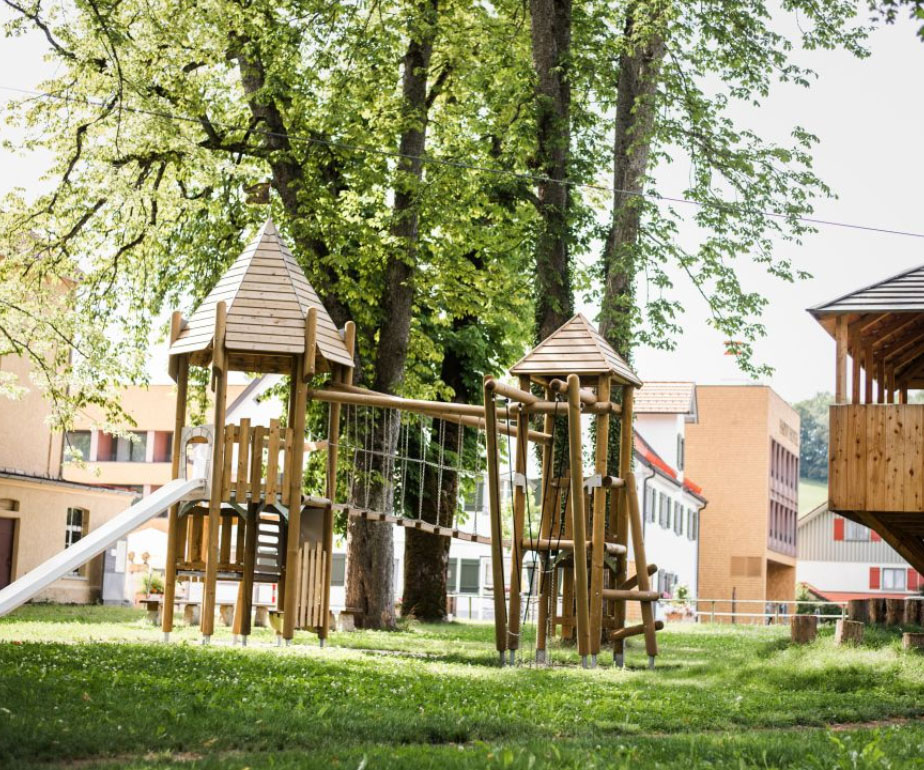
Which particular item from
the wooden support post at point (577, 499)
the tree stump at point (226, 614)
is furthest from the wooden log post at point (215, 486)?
the tree stump at point (226, 614)

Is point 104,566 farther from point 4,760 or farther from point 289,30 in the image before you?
point 4,760

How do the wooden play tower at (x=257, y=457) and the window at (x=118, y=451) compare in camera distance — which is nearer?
the wooden play tower at (x=257, y=457)

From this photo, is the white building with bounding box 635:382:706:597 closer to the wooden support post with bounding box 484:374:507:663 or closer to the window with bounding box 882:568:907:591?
the window with bounding box 882:568:907:591

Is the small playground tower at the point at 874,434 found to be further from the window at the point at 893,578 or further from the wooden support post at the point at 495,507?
the window at the point at 893,578

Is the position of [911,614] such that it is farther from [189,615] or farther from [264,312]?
[189,615]

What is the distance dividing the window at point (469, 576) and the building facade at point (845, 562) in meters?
28.1

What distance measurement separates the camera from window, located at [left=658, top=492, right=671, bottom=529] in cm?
5156

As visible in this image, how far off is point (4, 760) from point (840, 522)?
228ft

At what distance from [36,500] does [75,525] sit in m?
2.44

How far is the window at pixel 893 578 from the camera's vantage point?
70925mm

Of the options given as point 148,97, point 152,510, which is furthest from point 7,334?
point 152,510

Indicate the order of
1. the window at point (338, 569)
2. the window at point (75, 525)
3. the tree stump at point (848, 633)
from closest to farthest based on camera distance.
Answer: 1. the tree stump at point (848, 633)
2. the window at point (75, 525)
3. the window at point (338, 569)

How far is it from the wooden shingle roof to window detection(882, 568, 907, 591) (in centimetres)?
5537

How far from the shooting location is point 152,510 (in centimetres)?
1461
